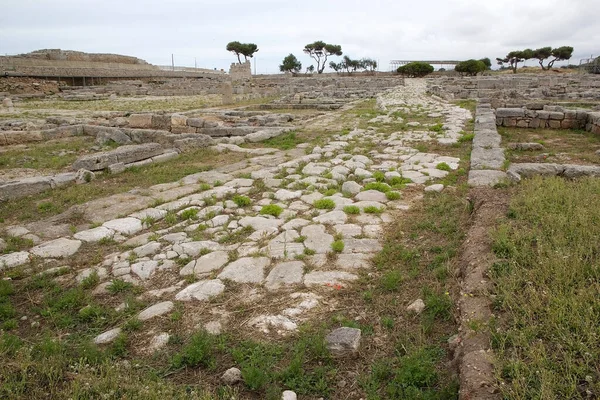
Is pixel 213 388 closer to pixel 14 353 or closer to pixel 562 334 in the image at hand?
pixel 14 353

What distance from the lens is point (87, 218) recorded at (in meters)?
5.56

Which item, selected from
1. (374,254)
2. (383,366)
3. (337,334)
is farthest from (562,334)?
(374,254)

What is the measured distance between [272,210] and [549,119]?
34.4 feet

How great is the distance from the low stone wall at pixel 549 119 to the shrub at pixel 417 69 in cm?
4052

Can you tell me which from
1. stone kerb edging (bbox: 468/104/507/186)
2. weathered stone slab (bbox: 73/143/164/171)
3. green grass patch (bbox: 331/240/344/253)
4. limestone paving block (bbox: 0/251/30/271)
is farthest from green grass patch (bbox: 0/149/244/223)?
stone kerb edging (bbox: 468/104/507/186)

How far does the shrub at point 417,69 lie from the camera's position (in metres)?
50.2

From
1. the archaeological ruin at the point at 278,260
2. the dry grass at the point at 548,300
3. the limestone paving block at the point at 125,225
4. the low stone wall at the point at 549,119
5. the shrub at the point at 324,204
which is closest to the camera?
the dry grass at the point at 548,300

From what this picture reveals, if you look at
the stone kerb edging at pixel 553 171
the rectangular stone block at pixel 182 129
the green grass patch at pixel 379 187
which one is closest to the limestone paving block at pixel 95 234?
the green grass patch at pixel 379 187

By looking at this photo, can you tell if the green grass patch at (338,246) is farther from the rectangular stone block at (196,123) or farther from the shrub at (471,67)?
the shrub at (471,67)

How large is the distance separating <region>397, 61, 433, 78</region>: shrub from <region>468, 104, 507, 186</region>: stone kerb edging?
142ft

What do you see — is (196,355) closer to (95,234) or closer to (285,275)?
(285,275)

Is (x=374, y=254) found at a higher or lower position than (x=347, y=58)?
lower

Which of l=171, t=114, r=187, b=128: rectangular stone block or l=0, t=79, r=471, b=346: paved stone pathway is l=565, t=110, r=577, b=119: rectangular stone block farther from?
l=171, t=114, r=187, b=128: rectangular stone block

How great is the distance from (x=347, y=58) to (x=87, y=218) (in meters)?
86.4
